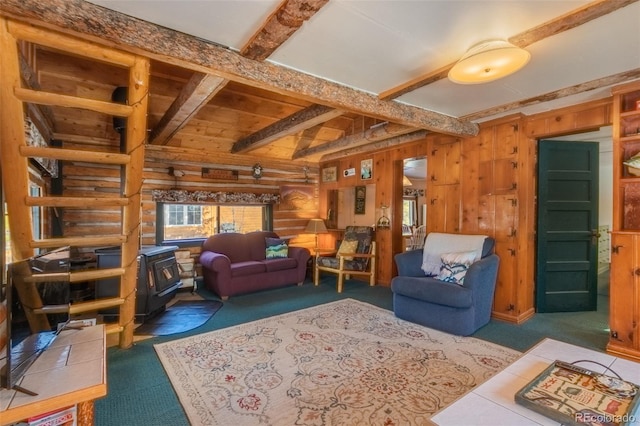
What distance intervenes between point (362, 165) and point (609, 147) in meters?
4.09

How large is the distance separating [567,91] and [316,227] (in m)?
4.18

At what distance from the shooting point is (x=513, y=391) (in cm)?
144

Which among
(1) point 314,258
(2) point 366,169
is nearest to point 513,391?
(1) point 314,258

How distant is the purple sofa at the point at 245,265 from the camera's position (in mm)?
4383

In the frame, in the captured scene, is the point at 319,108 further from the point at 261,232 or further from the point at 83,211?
the point at 83,211

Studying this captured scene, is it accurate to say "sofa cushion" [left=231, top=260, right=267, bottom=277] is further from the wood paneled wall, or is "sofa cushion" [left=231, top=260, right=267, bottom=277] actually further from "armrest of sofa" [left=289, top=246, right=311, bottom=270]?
the wood paneled wall

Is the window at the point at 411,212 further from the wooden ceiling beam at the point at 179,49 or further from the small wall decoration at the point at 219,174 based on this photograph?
the wooden ceiling beam at the point at 179,49

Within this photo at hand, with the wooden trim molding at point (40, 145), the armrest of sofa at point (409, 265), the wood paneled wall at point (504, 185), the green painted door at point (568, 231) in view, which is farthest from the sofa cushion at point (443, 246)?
the wooden trim molding at point (40, 145)

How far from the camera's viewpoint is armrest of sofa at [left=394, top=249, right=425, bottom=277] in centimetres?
376

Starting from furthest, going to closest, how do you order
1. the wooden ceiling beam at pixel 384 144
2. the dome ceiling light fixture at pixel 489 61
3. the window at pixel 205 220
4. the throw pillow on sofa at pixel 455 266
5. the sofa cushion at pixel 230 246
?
the window at pixel 205 220 < the sofa cushion at pixel 230 246 < the wooden ceiling beam at pixel 384 144 < the throw pillow on sofa at pixel 455 266 < the dome ceiling light fixture at pixel 489 61

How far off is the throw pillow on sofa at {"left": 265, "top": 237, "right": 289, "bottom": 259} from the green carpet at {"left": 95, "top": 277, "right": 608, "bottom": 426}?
589mm

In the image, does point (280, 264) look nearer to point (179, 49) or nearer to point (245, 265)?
point (245, 265)

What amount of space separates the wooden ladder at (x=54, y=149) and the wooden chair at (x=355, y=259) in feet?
10.4

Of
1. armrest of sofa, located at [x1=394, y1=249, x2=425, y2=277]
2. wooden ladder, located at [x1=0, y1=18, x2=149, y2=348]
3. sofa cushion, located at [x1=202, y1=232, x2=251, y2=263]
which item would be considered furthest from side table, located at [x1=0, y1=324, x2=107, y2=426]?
sofa cushion, located at [x1=202, y1=232, x2=251, y2=263]
